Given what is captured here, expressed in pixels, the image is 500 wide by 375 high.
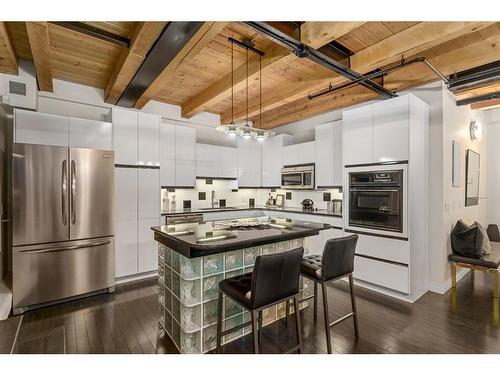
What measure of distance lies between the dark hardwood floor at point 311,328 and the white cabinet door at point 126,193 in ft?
3.67

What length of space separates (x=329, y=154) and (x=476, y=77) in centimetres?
201

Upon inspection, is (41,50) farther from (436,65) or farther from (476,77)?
(476,77)

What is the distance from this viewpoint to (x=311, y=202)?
4.84 m

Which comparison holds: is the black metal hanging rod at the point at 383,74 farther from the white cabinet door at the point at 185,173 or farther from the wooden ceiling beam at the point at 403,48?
the white cabinet door at the point at 185,173

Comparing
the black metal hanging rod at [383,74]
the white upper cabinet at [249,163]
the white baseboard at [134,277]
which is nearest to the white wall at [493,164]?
the black metal hanging rod at [383,74]

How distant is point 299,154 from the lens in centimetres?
489

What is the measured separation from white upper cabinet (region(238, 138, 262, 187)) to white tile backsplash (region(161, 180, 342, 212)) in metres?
0.28

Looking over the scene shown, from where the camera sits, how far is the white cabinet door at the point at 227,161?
5.12 meters

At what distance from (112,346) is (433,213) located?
12.9ft

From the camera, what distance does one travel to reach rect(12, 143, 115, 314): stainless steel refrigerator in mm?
2803

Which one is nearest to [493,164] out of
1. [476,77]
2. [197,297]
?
[476,77]

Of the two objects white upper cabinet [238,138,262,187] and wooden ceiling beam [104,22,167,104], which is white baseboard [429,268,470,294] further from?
wooden ceiling beam [104,22,167,104]
